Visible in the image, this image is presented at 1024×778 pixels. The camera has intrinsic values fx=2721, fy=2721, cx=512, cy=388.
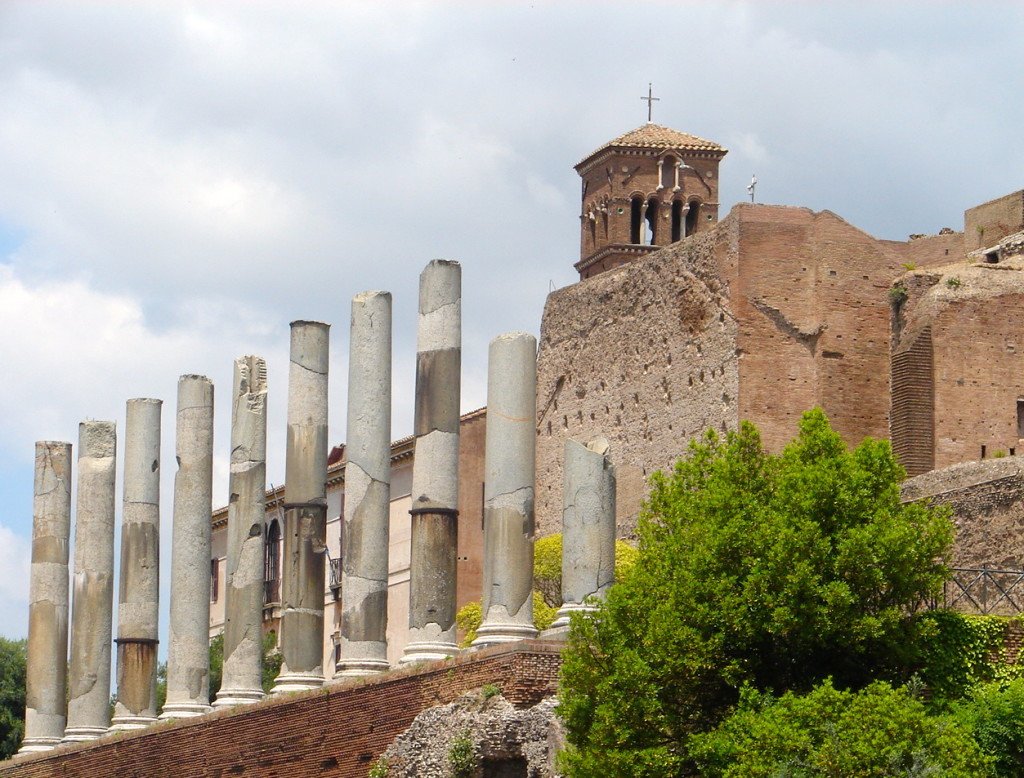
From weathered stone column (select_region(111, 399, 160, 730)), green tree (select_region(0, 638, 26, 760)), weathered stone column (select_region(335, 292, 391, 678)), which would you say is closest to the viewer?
weathered stone column (select_region(335, 292, 391, 678))

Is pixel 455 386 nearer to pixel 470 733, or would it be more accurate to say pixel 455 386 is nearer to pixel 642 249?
pixel 470 733

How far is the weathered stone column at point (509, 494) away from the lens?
87.1 feet

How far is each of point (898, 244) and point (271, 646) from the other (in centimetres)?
1322

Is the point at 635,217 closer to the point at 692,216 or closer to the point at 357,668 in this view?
the point at 692,216

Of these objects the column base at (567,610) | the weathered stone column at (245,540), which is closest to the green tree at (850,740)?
the column base at (567,610)

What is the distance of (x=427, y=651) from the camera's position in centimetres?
2725

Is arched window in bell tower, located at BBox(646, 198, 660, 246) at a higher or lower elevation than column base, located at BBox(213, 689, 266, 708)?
higher

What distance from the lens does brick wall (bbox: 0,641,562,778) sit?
2550 centimetres

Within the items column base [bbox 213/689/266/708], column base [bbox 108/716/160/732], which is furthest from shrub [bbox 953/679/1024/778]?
column base [bbox 108/716/160/732]

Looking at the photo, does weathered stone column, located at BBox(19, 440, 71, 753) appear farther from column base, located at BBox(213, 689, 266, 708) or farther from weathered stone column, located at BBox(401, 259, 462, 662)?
weathered stone column, located at BBox(401, 259, 462, 662)

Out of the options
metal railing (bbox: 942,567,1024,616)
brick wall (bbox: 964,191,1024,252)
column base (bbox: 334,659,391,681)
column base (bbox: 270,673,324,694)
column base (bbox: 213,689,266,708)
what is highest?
brick wall (bbox: 964,191,1024,252)

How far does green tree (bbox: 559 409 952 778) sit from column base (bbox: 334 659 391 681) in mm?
5079

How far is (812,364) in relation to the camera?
40.7 meters

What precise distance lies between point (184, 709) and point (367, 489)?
4350 mm
